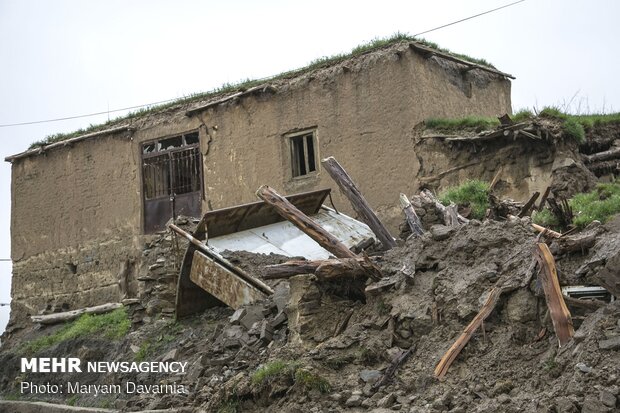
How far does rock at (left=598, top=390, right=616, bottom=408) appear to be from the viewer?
504cm

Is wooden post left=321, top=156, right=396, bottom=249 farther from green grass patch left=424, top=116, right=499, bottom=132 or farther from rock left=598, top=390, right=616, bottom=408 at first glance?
rock left=598, top=390, right=616, bottom=408

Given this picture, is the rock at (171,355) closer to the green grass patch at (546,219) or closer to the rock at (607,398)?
the green grass patch at (546,219)

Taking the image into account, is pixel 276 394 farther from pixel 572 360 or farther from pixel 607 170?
pixel 607 170

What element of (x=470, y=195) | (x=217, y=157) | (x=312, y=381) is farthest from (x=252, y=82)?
(x=312, y=381)

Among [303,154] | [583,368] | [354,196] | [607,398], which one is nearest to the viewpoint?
[607,398]

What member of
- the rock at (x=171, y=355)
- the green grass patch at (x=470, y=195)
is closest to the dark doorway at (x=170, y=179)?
the green grass patch at (x=470, y=195)

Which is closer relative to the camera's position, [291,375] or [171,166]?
[291,375]

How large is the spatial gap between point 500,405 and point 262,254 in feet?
18.2

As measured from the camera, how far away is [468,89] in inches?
582

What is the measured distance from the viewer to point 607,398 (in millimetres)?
5070

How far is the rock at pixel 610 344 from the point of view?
5.44 meters

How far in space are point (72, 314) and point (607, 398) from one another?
11.4 meters

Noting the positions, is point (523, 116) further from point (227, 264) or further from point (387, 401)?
point (387, 401)

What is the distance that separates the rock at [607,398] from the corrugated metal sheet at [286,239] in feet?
19.7
